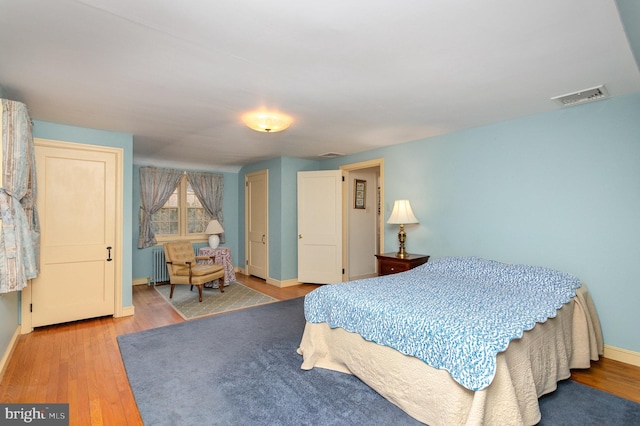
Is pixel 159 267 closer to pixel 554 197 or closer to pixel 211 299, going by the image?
pixel 211 299

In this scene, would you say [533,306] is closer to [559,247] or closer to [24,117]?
[559,247]

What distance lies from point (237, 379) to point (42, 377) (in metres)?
1.55

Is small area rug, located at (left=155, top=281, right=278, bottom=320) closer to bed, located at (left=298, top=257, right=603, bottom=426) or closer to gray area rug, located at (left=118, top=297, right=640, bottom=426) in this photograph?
gray area rug, located at (left=118, top=297, right=640, bottom=426)

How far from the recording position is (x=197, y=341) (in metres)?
3.13

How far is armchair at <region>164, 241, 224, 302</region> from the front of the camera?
4.72m

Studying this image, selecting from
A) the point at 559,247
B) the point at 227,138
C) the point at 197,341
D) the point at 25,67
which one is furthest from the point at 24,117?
the point at 559,247

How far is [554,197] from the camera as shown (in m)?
3.09

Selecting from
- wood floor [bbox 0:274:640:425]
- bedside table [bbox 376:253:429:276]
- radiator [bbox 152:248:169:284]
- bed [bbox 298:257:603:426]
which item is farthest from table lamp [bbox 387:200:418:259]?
radiator [bbox 152:248:169:284]

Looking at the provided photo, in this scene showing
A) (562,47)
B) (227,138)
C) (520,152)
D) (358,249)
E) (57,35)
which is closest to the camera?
(57,35)

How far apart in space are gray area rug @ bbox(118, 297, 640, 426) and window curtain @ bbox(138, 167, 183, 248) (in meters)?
2.96

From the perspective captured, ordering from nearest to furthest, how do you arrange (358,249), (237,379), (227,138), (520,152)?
(237,379)
(520,152)
(227,138)
(358,249)

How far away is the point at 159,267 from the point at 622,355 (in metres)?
6.43

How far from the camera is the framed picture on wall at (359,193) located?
584 cm

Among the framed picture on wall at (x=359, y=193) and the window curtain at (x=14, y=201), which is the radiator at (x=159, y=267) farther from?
the framed picture on wall at (x=359, y=193)
